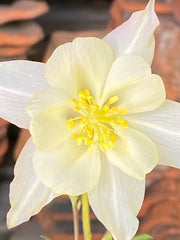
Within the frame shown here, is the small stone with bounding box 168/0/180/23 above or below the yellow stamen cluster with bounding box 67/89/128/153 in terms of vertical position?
below

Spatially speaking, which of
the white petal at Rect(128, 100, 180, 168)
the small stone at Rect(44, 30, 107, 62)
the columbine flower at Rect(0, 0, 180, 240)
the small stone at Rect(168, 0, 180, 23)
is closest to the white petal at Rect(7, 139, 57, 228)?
the columbine flower at Rect(0, 0, 180, 240)

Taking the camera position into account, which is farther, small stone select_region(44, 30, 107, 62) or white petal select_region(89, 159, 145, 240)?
small stone select_region(44, 30, 107, 62)

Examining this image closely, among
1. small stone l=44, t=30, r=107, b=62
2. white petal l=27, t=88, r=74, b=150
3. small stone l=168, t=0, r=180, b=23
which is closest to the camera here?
white petal l=27, t=88, r=74, b=150

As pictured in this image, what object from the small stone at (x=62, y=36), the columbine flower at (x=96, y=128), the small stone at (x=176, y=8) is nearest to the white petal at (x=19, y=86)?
the columbine flower at (x=96, y=128)

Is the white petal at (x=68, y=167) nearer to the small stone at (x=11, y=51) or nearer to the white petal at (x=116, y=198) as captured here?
the white petal at (x=116, y=198)

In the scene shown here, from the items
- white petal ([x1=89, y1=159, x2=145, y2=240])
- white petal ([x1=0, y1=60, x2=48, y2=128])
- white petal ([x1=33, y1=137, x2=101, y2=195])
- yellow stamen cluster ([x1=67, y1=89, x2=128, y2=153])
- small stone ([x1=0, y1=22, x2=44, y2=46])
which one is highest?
white petal ([x1=0, y1=60, x2=48, y2=128])

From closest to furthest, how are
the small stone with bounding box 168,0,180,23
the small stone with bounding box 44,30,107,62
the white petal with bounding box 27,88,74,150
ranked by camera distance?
the white petal with bounding box 27,88,74,150 → the small stone with bounding box 168,0,180,23 → the small stone with bounding box 44,30,107,62

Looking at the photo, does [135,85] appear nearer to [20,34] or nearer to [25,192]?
[25,192]

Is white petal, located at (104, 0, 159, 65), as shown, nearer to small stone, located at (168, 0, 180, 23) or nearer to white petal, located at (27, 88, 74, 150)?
white petal, located at (27, 88, 74, 150)
